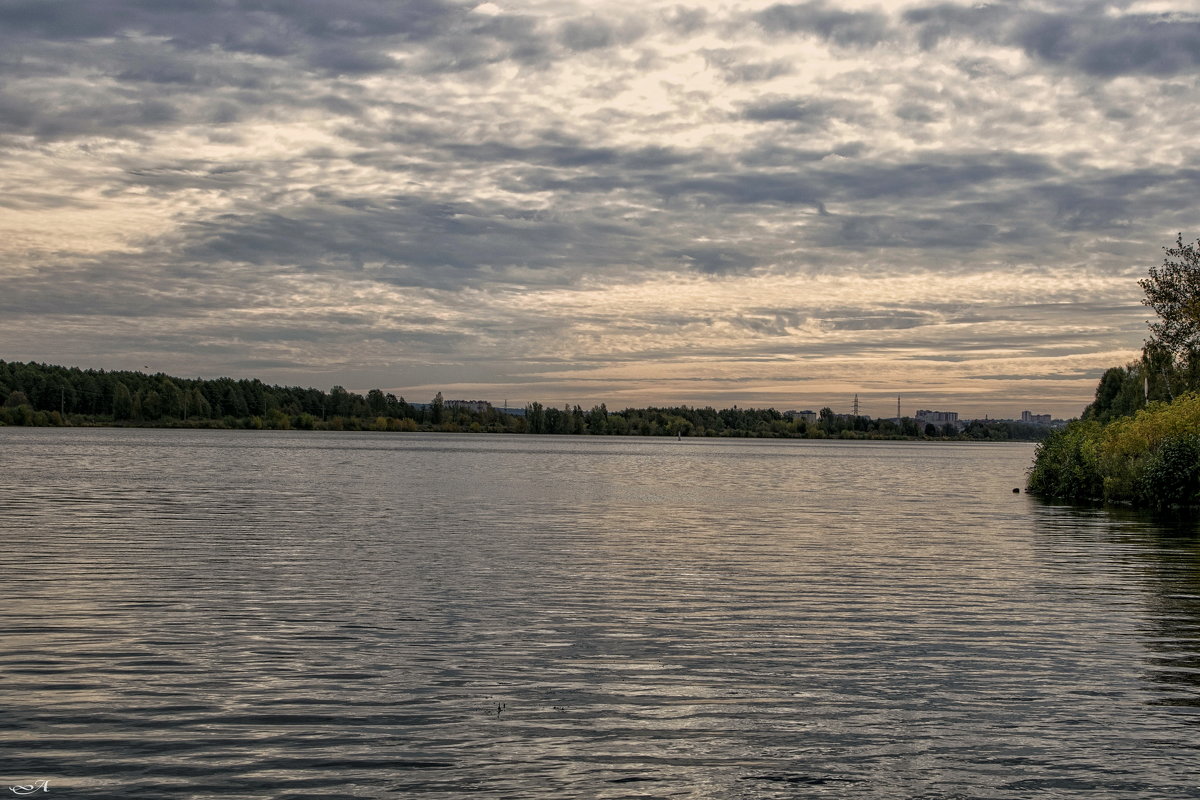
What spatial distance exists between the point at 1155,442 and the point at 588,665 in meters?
46.5

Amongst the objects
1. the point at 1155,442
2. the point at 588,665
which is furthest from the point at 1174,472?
the point at 588,665

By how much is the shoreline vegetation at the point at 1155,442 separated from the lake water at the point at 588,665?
15.0 metres

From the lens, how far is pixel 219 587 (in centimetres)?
2317

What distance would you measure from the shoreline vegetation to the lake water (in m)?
15.0

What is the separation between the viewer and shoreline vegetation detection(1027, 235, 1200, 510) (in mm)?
50219

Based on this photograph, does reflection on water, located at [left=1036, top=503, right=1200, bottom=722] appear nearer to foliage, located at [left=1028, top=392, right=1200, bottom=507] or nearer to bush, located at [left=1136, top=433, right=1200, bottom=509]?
bush, located at [left=1136, top=433, right=1200, bottom=509]

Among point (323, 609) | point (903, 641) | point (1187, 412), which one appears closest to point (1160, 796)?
point (903, 641)

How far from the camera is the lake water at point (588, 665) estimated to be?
11.1m

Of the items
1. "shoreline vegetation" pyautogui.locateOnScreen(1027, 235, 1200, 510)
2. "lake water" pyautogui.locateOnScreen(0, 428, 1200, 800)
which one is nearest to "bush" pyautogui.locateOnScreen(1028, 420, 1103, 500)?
"shoreline vegetation" pyautogui.locateOnScreen(1027, 235, 1200, 510)

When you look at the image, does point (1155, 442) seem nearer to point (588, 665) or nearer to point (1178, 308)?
point (1178, 308)

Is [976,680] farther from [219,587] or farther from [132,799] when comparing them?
[219,587]

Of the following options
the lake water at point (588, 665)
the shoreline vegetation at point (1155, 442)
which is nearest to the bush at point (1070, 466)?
the shoreline vegetation at point (1155, 442)

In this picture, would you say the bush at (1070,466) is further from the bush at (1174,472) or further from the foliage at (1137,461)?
the bush at (1174,472)

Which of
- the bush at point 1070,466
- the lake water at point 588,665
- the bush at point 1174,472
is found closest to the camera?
the lake water at point 588,665
